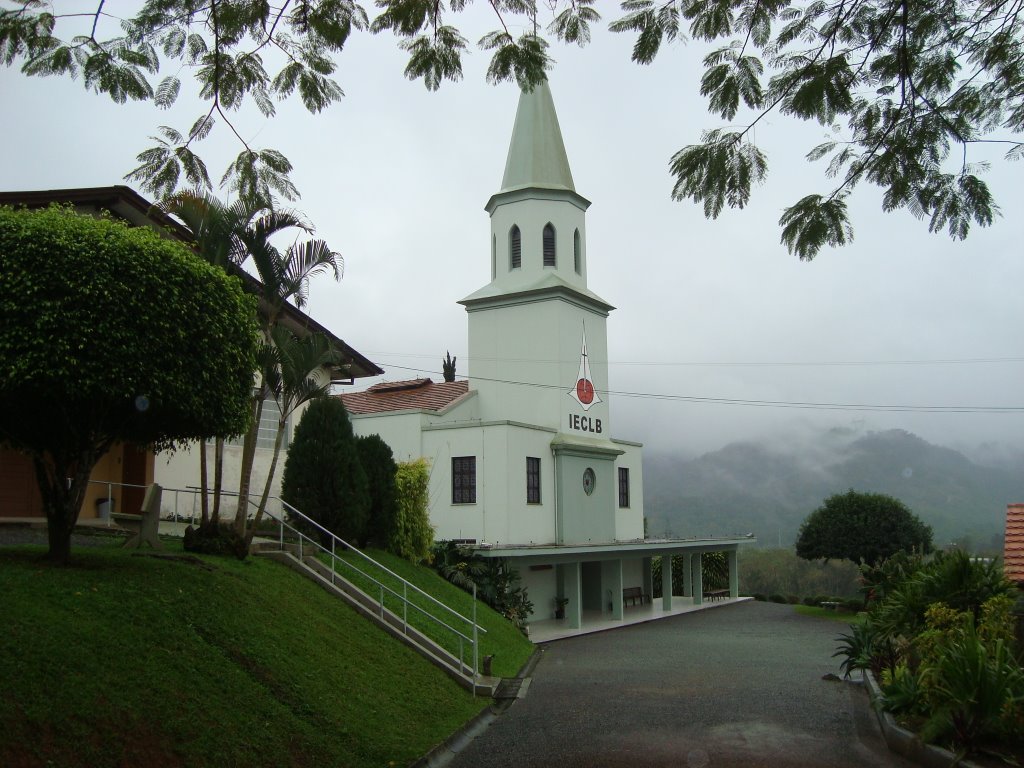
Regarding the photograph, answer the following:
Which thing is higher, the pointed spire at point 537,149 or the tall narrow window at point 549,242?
the pointed spire at point 537,149

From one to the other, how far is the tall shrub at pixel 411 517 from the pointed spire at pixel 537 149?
46.6 ft

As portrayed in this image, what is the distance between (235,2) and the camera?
777 centimetres

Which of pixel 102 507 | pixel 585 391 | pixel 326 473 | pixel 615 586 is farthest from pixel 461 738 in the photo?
pixel 585 391

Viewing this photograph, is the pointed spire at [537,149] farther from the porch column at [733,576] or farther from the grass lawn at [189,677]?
the grass lawn at [189,677]

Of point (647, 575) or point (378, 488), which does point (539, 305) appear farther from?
point (378, 488)

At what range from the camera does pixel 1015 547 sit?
16062mm

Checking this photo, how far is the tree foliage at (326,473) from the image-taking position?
18891 mm

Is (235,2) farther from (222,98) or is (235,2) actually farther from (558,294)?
(558,294)

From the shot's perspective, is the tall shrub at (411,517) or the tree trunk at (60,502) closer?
the tree trunk at (60,502)

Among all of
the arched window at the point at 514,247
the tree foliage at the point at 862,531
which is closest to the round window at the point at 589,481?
the arched window at the point at 514,247

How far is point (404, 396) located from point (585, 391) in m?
6.22

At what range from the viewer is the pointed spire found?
33469mm

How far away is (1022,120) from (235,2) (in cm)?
618

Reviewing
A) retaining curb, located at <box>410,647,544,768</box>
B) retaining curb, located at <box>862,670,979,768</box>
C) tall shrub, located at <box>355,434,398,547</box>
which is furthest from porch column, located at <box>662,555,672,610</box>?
retaining curb, located at <box>862,670,979,768</box>
